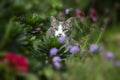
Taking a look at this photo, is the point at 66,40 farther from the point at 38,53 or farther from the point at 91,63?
the point at 91,63

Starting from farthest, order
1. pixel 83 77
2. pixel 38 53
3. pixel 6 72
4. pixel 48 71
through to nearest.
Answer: pixel 83 77 < pixel 38 53 < pixel 48 71 < pixel 6 72

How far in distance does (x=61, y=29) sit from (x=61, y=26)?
18mm

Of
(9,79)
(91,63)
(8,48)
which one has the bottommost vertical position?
(9,79)

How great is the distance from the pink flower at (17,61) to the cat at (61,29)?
29.4 inches

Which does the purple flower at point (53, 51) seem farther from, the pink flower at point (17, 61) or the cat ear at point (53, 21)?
the pink flower at point (17, 61)

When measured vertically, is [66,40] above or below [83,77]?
below

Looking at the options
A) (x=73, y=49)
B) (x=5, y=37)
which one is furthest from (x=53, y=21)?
(x=5, y=37)

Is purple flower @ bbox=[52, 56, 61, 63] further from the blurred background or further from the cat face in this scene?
the cat face

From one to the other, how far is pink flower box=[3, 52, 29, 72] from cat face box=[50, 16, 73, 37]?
0.81 metres

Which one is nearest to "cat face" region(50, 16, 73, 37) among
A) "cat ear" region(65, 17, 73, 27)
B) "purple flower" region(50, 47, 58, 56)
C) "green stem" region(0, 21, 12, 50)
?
"cat ear" region(65, 17, 73, 27)

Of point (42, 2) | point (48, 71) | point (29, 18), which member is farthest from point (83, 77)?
point (48, 71)

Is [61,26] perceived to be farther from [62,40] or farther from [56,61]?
[56,61]

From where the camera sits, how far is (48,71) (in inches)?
68.2

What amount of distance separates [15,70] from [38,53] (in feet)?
2.41
